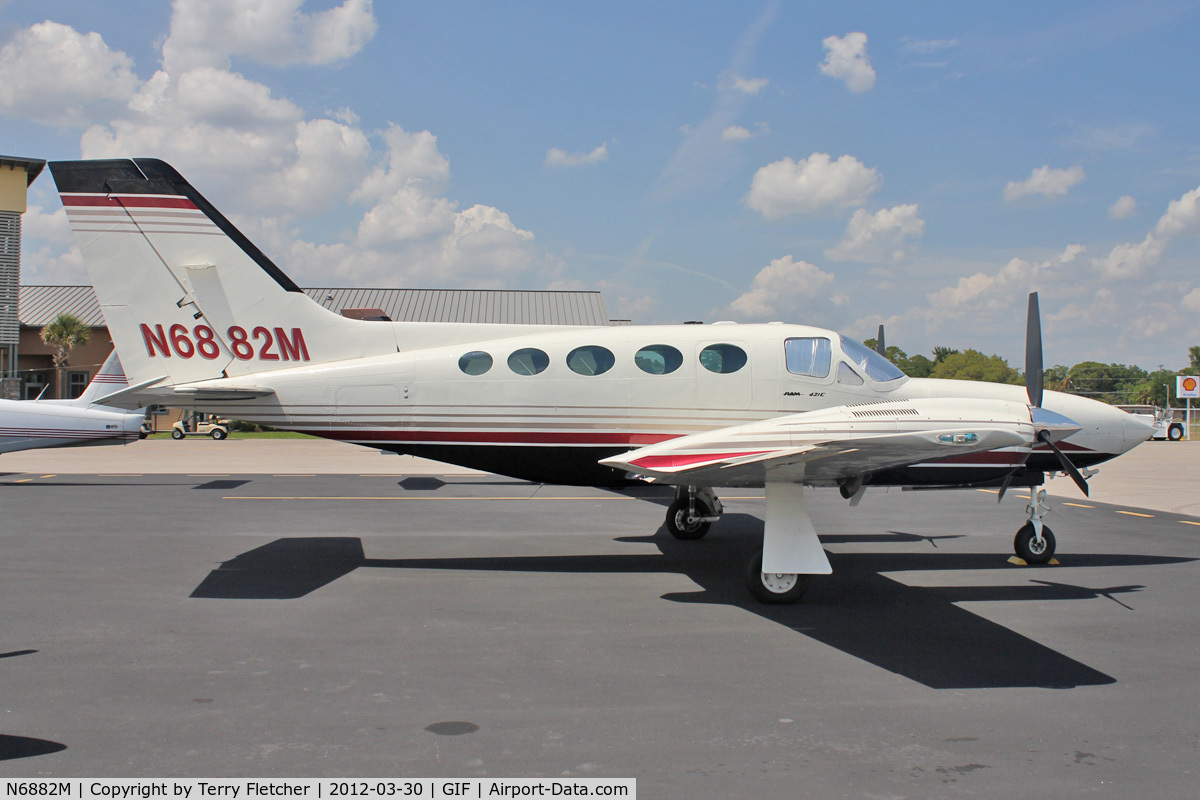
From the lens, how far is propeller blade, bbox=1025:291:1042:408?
29.8 feet

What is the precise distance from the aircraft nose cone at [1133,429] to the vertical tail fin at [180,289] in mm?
9142

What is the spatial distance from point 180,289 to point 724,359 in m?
6.82

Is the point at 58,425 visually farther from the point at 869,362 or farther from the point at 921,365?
the point at 921,365

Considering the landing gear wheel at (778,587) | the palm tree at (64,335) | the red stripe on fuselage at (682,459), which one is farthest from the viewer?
the palm tree at (64,335)

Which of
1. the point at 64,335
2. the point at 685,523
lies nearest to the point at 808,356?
the point at 685,523

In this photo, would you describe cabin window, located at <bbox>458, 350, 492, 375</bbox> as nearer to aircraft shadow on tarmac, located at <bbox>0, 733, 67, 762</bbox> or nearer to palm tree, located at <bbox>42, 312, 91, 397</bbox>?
aircraft shadow on tarmac, located at <bbox>0, 733, 67, 762</bbox>

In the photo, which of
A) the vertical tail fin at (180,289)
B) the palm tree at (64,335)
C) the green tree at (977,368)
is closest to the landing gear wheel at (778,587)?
the vertical tail fin at (180,289)

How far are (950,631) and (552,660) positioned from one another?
362 cm

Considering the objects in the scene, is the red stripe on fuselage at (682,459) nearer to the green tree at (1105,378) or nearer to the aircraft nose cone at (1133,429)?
the aircraft nose cone at (1133,429)

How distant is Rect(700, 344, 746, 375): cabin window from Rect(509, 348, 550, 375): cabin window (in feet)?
6.29

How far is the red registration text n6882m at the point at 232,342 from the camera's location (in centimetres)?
977

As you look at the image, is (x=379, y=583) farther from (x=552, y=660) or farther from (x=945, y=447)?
(x=945, y=447)

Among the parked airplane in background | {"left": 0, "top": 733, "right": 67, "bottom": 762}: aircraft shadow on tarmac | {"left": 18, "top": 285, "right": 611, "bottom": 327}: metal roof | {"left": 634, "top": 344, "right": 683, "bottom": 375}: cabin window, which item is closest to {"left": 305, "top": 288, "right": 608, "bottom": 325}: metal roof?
{"left": 18, "top": 285, "right": 611, "bottom": 327}: metal roof

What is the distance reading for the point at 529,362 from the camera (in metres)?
9.51
